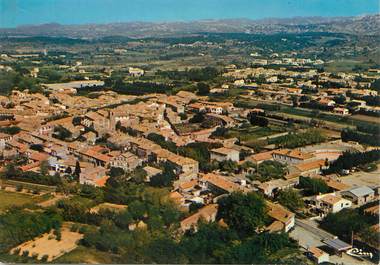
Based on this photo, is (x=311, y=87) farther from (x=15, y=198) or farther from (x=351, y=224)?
(x=15, y=198)

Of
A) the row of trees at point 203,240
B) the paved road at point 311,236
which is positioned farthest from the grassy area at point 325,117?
the row of trees at point 203,240

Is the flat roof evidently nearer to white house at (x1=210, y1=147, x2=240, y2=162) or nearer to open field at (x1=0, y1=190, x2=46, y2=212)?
white house at (x1=210, y1=147, x2=240, y2=162)

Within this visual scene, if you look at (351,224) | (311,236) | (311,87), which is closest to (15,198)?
(311,236)

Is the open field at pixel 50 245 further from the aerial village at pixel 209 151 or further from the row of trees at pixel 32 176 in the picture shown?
the row of trees at pixel 32 176

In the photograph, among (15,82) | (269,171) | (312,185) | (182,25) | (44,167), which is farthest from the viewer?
(15,82)

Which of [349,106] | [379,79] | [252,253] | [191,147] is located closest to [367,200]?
[252,253]

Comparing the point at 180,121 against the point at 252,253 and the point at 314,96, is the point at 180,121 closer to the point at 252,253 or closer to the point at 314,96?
the point at 314,96
